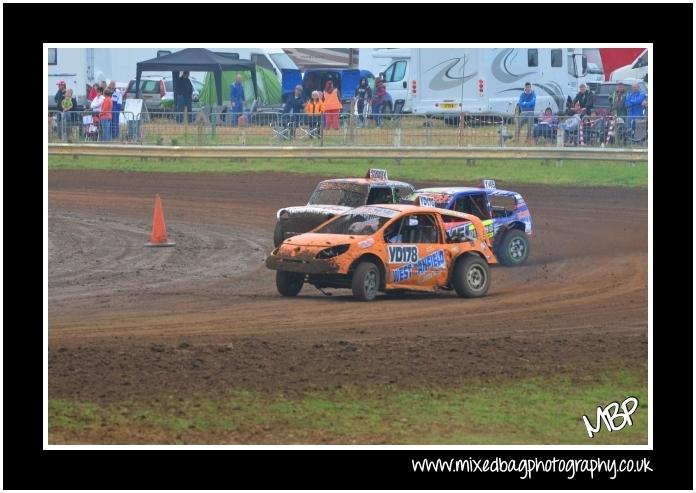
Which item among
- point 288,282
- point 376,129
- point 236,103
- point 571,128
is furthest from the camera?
point 236,103

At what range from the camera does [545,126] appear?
1238 inches

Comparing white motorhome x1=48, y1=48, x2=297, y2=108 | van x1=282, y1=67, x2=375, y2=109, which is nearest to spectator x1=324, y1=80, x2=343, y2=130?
white motorhome x1=48, y1=48, x2=297, y2=108

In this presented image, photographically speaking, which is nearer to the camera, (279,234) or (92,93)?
(279,234)

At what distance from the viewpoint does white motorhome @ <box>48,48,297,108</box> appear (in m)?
40.8

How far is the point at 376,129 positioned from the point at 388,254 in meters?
15.2

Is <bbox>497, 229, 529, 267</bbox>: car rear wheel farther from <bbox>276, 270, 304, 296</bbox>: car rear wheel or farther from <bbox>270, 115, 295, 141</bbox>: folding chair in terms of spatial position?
<bbox>270, 115, 295, 141</bbox>: folding chair

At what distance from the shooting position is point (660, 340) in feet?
45.5

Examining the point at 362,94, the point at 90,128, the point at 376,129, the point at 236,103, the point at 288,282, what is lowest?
the point at 288,282

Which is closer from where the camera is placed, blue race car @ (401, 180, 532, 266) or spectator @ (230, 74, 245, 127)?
blue race car @ (401, 180, 532, 266)

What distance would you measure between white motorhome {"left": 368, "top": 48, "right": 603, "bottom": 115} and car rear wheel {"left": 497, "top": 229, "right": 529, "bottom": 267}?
1773 centimetres

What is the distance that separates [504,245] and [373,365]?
701 centimetres

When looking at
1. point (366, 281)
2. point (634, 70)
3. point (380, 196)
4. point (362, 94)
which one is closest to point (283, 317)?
point (366, 281)

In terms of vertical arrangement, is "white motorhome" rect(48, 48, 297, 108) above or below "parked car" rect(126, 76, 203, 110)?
above

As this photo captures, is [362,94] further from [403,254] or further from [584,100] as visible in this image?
[403,254]
